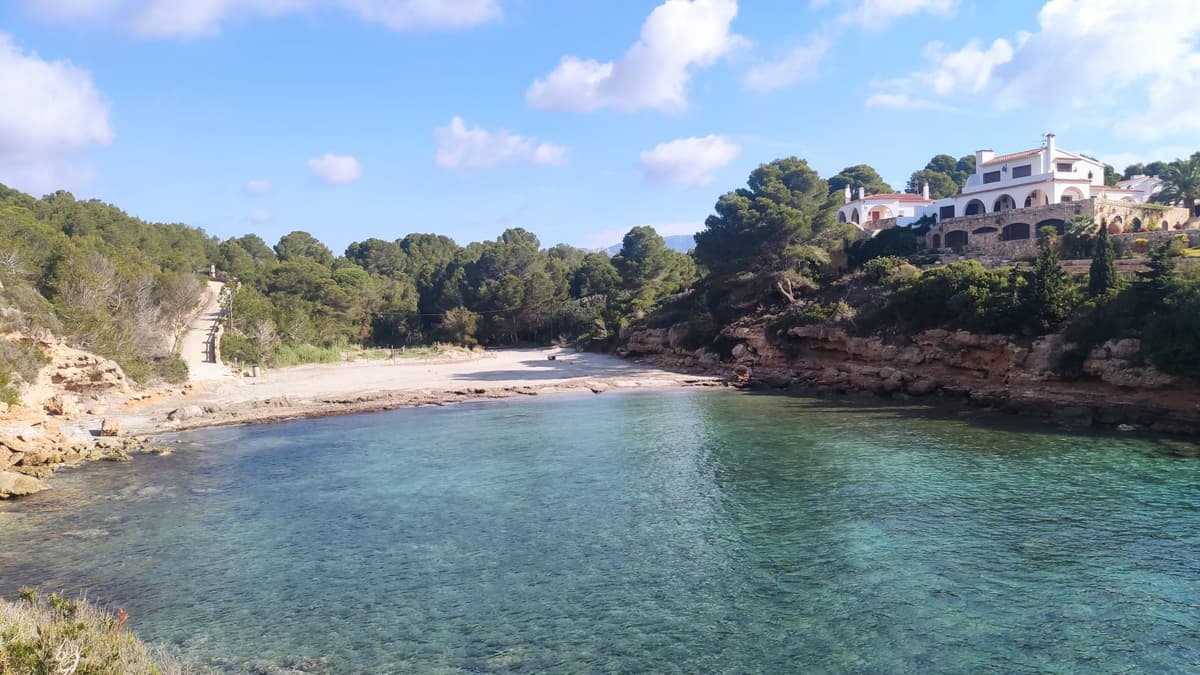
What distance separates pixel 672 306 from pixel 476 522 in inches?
1584

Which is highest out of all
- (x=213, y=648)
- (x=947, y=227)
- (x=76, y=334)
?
(x=947, y=227)

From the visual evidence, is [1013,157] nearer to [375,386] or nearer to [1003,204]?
[1003,204]

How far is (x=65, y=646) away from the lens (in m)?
6.45

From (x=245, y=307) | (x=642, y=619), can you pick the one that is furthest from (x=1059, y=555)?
(x=245, y=307)

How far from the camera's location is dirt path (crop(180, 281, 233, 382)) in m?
42.7

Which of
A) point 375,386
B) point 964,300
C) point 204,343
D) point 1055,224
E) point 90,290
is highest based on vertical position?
point 1055,224

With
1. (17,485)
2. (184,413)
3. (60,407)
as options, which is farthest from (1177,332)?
(60,407)

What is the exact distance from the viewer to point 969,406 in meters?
29.7

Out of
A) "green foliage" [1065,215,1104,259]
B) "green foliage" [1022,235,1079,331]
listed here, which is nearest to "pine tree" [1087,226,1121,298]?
"green foliage" [1022,235,1079,331]

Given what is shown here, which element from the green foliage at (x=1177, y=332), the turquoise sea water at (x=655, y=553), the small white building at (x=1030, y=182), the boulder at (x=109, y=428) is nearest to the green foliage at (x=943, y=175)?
the small white building at (x=1030, y=182)

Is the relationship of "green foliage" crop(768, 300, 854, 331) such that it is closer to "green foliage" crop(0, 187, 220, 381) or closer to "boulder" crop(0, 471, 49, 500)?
"boulder" crop(0, 471, 49, 500)

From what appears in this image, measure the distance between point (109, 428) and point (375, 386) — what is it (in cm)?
1683

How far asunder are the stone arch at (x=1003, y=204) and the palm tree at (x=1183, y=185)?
8.87 metres

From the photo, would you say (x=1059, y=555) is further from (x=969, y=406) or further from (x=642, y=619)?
(x=969, y=406)
